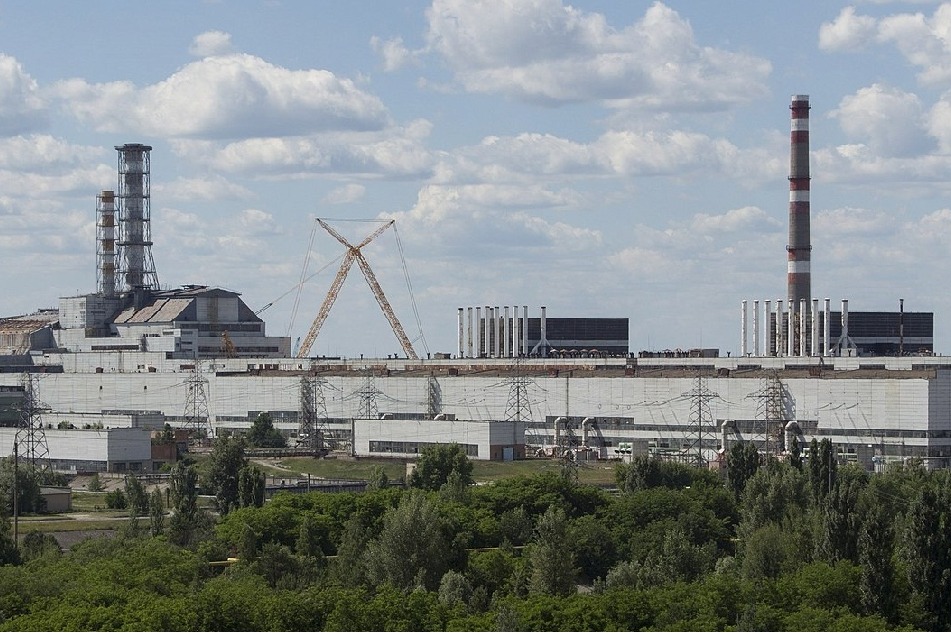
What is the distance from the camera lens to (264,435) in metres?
145

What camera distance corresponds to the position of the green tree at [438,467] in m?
106

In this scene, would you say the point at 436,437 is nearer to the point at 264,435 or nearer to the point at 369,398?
the point at 369,398

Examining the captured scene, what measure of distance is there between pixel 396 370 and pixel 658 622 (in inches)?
3867

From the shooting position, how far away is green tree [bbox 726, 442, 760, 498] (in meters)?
96.6

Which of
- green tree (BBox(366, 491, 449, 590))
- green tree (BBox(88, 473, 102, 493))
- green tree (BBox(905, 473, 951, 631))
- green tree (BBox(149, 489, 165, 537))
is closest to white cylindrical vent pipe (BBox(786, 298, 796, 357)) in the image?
green tree (BBox(88, 473, 102, 493))

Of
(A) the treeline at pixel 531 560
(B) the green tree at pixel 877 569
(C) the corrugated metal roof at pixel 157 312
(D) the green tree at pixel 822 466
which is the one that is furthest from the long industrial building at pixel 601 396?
(B) the green tree at pixel 877 569

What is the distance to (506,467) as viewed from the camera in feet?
406

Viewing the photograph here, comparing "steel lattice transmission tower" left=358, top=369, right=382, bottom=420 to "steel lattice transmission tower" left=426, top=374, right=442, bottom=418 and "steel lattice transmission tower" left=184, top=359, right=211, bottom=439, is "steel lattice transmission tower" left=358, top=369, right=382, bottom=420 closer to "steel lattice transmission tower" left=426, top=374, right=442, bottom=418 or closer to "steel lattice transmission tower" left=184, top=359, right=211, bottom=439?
"steel lattice transmission tower" left=426, top=374, right=442, bottom=418

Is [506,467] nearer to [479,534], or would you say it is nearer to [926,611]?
[479,534]

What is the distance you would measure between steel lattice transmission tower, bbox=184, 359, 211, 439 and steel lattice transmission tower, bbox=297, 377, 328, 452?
11.2 meters

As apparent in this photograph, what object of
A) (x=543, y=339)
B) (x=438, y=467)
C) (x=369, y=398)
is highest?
(x=543, y=339)

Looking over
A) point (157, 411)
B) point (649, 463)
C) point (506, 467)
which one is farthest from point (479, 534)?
point (157, 411)

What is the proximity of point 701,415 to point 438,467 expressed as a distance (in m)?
26.6

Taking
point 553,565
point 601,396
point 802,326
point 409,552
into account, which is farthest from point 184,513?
point 802,326
